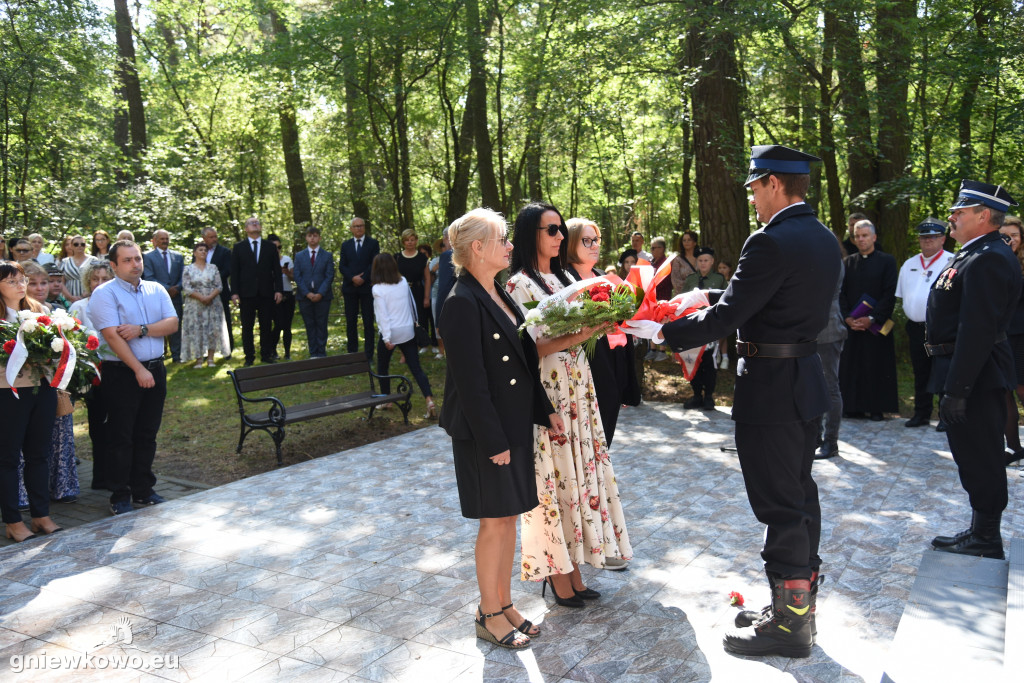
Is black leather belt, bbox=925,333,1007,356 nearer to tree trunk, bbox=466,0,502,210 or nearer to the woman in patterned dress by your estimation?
tree trunk, bbox=466,0,502,210

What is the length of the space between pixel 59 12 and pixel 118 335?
33.4ft

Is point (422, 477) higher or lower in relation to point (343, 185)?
lower

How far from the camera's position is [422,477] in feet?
24.3

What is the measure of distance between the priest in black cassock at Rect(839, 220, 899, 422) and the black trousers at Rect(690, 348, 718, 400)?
5.00ft

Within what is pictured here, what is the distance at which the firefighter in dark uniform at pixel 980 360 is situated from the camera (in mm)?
4902

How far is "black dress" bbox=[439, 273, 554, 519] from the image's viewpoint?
375 centimetres

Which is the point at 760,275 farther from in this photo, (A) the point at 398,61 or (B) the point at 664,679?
(A) the point at 398,61

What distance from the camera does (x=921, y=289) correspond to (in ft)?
28.8

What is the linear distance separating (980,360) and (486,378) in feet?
10.1

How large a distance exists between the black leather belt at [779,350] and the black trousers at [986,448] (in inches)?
66.1

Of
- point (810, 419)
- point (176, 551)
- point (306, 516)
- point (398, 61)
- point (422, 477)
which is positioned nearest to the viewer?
point (810, 419)

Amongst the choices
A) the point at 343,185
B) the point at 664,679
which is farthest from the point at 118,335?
the point at 343,185

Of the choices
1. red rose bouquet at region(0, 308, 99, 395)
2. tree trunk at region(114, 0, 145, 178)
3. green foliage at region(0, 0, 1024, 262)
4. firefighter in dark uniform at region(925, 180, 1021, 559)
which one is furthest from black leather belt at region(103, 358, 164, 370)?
tree trunk at region(114, 0, 145, 178)

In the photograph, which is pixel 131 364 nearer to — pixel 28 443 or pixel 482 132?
pixel 28 443
